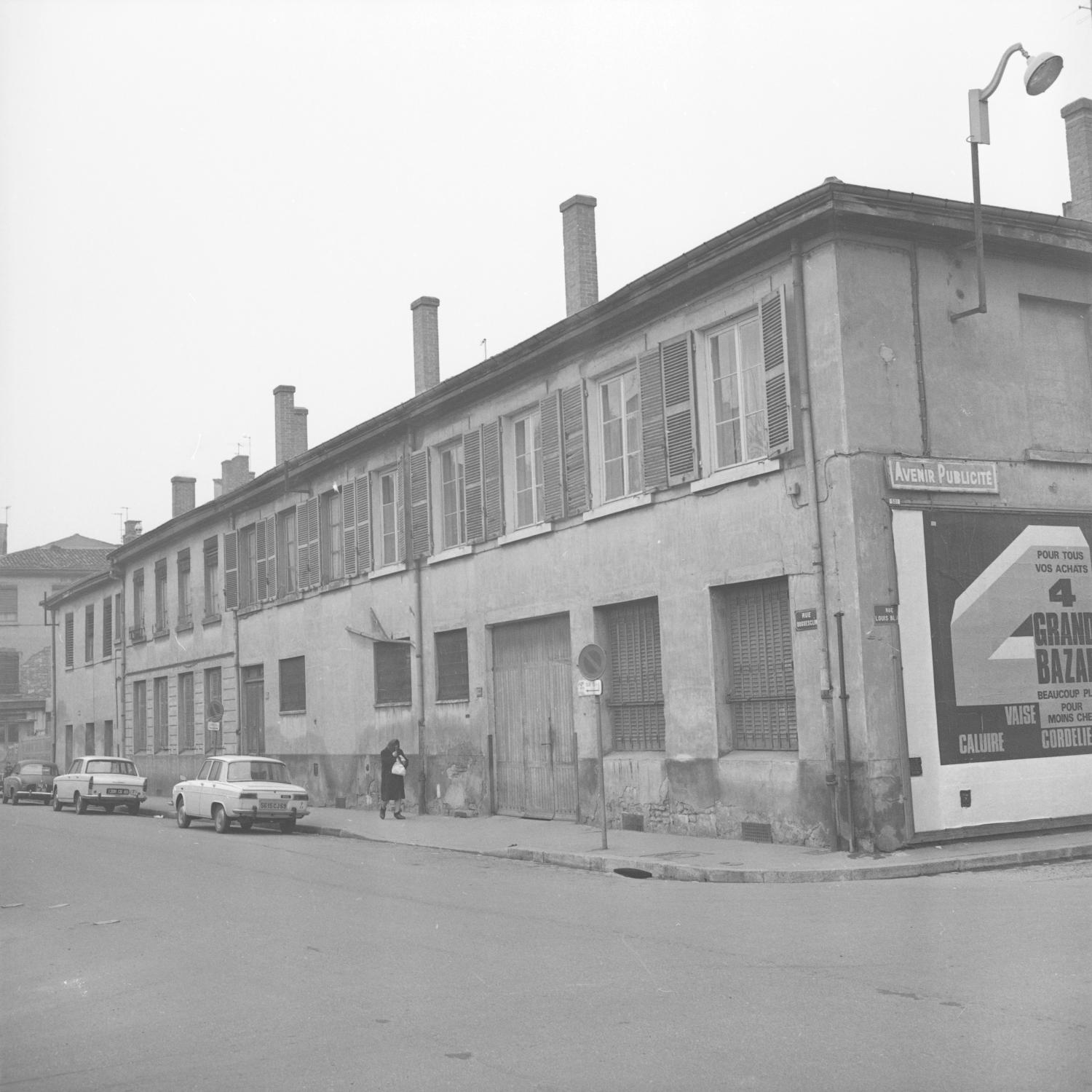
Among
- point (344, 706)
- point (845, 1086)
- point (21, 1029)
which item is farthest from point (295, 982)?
point (344, 706)

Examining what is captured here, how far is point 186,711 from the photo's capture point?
124 ft

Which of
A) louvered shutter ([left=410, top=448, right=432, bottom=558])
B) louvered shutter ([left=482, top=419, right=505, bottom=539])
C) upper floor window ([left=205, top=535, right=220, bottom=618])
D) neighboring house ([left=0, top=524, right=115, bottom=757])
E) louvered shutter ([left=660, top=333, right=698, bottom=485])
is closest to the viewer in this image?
louvered shutter ([left=660, top=333, right=698, bottom=485])

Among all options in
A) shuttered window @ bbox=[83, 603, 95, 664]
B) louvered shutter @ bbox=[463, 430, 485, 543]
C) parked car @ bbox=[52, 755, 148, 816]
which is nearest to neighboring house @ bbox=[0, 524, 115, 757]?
shuttered window @ bbox=[83, 603, 95, 664]

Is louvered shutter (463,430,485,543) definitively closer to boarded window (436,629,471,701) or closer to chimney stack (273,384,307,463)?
boarded window (436,629,471,701)

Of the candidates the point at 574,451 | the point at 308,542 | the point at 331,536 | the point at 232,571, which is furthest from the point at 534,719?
the point at 232,571

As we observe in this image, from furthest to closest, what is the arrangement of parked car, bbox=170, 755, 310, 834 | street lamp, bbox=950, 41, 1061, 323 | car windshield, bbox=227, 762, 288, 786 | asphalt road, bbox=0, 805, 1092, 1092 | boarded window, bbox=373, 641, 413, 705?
boarded window, bbox=373, 641, 413, 705 → car windshield, bbox=227, 762, 288, 786 → parked car, bbox=170, 755, 310, 834 → street lamp, bbox=950, 41, 1061, 323 → asphalt road, bbox=0, 805, 1092, 1092

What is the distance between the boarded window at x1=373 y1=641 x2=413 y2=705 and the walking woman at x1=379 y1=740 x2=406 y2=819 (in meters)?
2.04

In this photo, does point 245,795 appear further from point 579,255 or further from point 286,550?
point 579,255

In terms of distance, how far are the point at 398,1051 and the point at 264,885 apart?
7762 mm

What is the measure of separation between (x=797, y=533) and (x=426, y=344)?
45.4ft

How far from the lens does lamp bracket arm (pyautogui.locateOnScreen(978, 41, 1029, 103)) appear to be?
14344 mm

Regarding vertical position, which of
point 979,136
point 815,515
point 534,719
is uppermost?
point 979,136

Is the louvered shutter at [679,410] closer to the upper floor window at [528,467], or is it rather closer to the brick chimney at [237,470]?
the upper floor window at [528,467]

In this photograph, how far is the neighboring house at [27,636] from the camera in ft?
221
